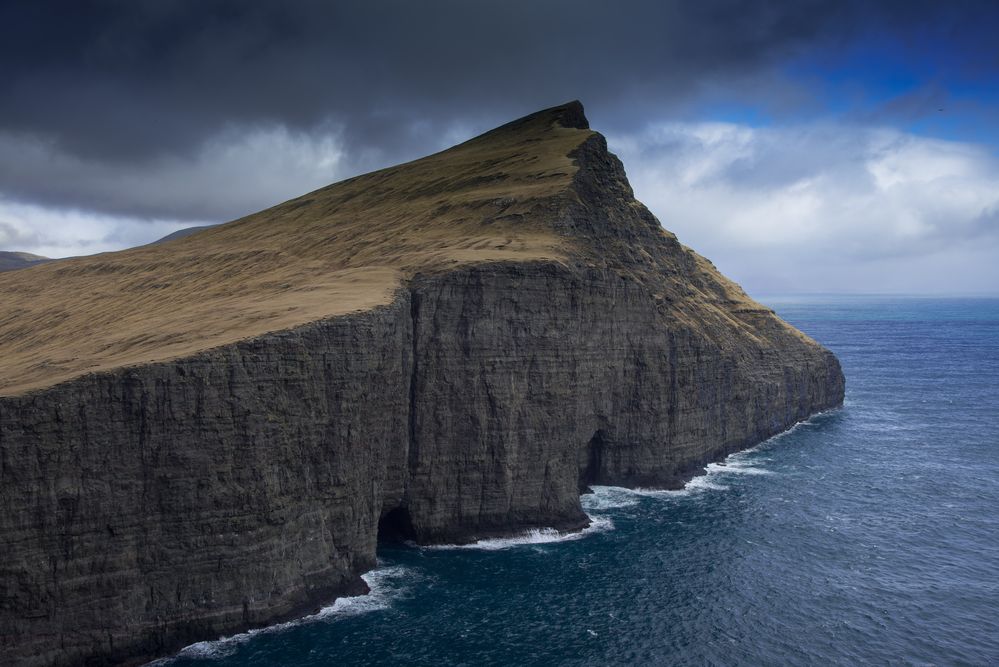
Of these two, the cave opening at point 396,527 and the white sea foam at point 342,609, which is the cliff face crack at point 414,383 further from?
the white sea foam at point 342,609

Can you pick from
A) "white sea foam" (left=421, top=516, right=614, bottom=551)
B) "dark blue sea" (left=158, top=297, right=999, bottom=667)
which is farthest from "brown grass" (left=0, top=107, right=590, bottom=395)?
"white sea foam" (left=421, top=516, right=614, bottom=551)

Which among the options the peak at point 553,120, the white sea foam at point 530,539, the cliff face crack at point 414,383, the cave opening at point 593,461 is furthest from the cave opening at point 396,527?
the peak at point 553,120

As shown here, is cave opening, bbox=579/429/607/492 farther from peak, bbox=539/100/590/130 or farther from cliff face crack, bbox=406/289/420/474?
peak, bbox=539/100/590/130

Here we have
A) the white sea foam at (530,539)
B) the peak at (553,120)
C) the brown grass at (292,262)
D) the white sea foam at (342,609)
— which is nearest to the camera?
the white sea foam at (342,609)

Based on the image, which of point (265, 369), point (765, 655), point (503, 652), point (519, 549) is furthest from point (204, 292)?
point (765, 655)

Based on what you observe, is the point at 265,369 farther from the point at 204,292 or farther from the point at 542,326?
the point at 204,292

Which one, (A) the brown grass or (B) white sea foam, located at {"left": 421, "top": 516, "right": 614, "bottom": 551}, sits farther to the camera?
(B) white sea foam, located at {"left": 421, "top": 516, "right": 614, "bottom": 551}
